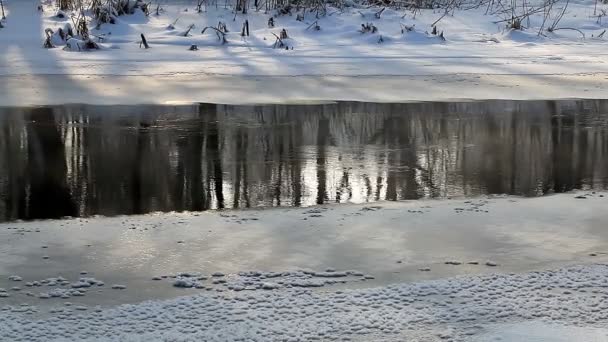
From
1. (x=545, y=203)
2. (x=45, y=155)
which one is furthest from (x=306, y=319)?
(x=45, y=155)

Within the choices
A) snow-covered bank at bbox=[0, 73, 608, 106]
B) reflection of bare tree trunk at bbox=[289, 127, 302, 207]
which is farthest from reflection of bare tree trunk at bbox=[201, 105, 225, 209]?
snow-covered bank at bbox=[0, 73, 608, 106]

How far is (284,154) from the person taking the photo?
6.20 meters

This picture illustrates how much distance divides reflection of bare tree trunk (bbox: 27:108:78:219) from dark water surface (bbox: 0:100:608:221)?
10mm

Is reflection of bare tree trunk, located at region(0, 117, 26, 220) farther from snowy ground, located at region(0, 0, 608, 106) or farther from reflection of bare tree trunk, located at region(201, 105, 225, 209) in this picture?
snowy ground, located at region(0, 0, 608, 106)

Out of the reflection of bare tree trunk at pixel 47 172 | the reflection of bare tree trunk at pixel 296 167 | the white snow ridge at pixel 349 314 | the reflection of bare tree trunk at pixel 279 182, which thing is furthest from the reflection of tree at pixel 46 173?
the white snow ridge at pixel 349 314

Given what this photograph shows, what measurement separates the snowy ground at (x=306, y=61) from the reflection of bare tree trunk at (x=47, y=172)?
58.2 inches

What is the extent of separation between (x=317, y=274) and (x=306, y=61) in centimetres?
846

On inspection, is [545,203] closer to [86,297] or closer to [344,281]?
[344,281]

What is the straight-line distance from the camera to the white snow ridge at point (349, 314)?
3.10 m

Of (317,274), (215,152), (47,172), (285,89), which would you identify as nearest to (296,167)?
(215,152)

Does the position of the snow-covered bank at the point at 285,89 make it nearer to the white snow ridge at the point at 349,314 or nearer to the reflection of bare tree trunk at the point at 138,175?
the reflection of bare tree trunk at the point at 138,175

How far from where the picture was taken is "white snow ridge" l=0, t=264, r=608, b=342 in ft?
10.2

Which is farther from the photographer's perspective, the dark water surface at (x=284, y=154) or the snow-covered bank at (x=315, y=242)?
the dark water surface at (x=284, y=154)

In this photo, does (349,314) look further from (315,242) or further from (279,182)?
(279,182)
